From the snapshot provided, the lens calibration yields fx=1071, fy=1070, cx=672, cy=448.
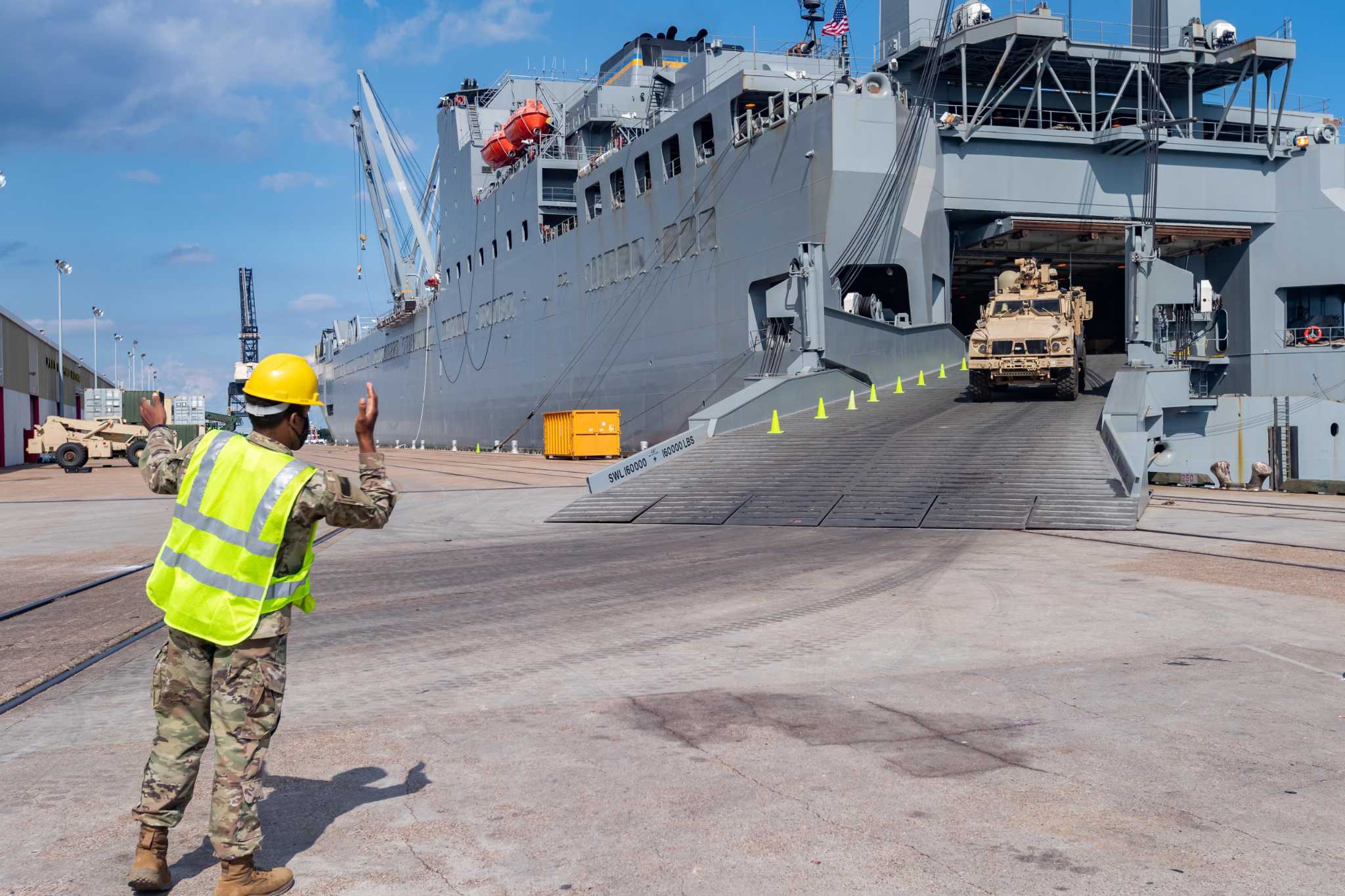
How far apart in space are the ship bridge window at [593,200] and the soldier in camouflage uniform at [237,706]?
3713 centimetres

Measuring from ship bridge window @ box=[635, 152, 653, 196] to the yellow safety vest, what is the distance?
33.8 metres

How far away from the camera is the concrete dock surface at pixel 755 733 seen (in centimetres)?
370

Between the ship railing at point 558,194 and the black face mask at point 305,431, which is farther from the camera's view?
the ship railing at point 558,194

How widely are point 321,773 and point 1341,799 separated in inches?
165

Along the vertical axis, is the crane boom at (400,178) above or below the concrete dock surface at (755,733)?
above

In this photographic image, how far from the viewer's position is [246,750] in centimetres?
356

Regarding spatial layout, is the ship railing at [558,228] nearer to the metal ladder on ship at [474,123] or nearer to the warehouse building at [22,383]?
the metal ladder on ship at [474,123]

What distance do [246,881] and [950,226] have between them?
1281 inches

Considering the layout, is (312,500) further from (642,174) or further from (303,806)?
(642,174)

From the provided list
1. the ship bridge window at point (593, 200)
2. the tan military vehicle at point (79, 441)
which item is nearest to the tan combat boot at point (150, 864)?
the tan military vehicle at point (79, 441)

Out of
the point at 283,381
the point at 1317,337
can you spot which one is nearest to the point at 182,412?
the point at 1317,337

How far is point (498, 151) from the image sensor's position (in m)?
48.1

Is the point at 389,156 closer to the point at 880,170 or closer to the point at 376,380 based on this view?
the point at 376,380

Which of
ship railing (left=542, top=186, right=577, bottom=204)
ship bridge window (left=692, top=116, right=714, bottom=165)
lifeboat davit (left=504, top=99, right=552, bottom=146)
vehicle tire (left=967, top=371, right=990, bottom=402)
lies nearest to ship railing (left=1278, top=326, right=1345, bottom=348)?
vehicle tire (left=967, top=371, right=990, bottom=402)
